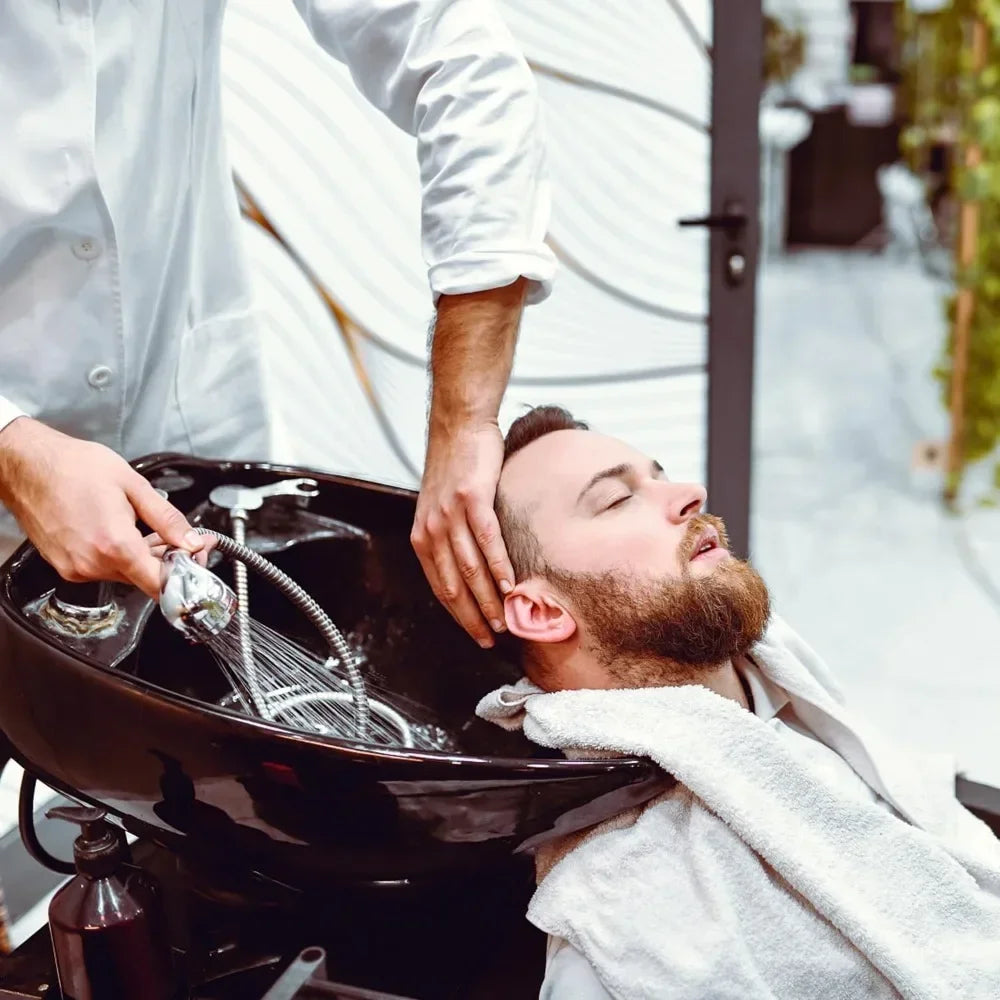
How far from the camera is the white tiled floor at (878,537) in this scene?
9.08ft

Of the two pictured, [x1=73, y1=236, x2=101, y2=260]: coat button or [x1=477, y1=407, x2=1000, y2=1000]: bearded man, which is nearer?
[x1=477, y1=407, x2=1000, y2=1000]: bearded man

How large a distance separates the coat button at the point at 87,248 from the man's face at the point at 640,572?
477 mm

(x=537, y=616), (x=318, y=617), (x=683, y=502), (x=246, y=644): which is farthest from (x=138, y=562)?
(x=683, y=502)

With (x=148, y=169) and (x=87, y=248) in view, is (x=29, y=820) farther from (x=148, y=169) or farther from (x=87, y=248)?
(x=148, y=169)

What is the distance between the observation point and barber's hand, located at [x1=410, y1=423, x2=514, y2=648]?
1122 millimetres

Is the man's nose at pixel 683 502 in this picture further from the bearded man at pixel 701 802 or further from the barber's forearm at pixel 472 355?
the barber's forearm at pixel 472 355

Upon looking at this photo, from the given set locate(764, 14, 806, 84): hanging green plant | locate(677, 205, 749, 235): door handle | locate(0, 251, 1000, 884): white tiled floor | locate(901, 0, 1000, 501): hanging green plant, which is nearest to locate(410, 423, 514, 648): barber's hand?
locate(0, 251, 1000, 884): white tiled floor

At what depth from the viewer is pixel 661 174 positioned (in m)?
2.28

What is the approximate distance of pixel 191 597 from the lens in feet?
3.01

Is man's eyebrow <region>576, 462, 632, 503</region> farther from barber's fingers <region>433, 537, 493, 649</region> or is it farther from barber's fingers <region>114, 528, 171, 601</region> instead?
barber's fingers <region>114, 528, 171, 601</region>

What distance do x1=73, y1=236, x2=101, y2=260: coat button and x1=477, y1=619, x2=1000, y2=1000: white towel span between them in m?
0.65

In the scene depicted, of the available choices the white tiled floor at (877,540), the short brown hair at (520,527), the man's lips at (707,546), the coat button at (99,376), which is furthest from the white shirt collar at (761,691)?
the white tiled floor at (877,540)

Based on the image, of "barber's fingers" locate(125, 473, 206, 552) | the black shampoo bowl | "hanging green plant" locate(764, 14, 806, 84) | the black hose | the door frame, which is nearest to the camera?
the black shampoo bowl

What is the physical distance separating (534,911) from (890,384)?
14.6 ft
